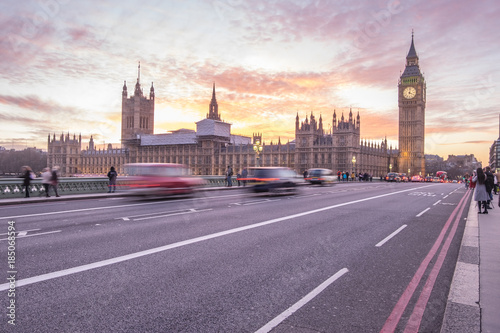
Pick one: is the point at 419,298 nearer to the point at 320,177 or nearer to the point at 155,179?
the point at 155,179

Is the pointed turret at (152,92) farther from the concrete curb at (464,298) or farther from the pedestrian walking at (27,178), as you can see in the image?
the concrete curb at (464,298)

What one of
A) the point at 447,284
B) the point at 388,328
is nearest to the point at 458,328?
the point at 388,328

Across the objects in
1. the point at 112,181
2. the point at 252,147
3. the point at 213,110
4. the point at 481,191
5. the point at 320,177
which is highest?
the point at 213,110

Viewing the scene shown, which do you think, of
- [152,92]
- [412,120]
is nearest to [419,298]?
[412,120]

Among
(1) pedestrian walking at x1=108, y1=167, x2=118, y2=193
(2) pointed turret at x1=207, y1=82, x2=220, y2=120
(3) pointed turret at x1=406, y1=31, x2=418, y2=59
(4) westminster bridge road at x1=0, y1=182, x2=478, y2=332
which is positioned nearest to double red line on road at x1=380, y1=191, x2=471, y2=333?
(4) westminster bridge road at x1=0, y1=182, x2=478, y2=332

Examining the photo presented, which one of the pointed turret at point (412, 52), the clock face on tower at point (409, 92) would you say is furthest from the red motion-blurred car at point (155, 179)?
the pointed turret at point (412, 52)

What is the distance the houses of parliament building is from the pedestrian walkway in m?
74.2

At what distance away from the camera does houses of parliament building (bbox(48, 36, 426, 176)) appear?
92.4 m

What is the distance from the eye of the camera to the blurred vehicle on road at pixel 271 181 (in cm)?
2202

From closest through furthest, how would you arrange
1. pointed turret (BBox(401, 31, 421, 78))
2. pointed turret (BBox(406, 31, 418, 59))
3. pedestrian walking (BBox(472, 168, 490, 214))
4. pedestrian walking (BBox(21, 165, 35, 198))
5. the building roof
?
pedestrian walking (BBox(472, 168, 490, 214)), pedestrian walking (BBox(21, 165, 35, 198)), the building roof, pointed turret (BBox(401, 31, 421, 78)), pointed turret (BBox(406, 31, 418, 59))

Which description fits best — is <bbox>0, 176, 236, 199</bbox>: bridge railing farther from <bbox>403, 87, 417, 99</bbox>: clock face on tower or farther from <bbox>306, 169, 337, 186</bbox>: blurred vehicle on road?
<bbox>403, 87, 417, 99</bbox>: clock face on tower

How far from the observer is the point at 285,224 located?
1081 cm

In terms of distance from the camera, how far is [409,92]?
130 m

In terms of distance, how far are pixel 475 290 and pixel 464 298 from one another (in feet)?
1.46
